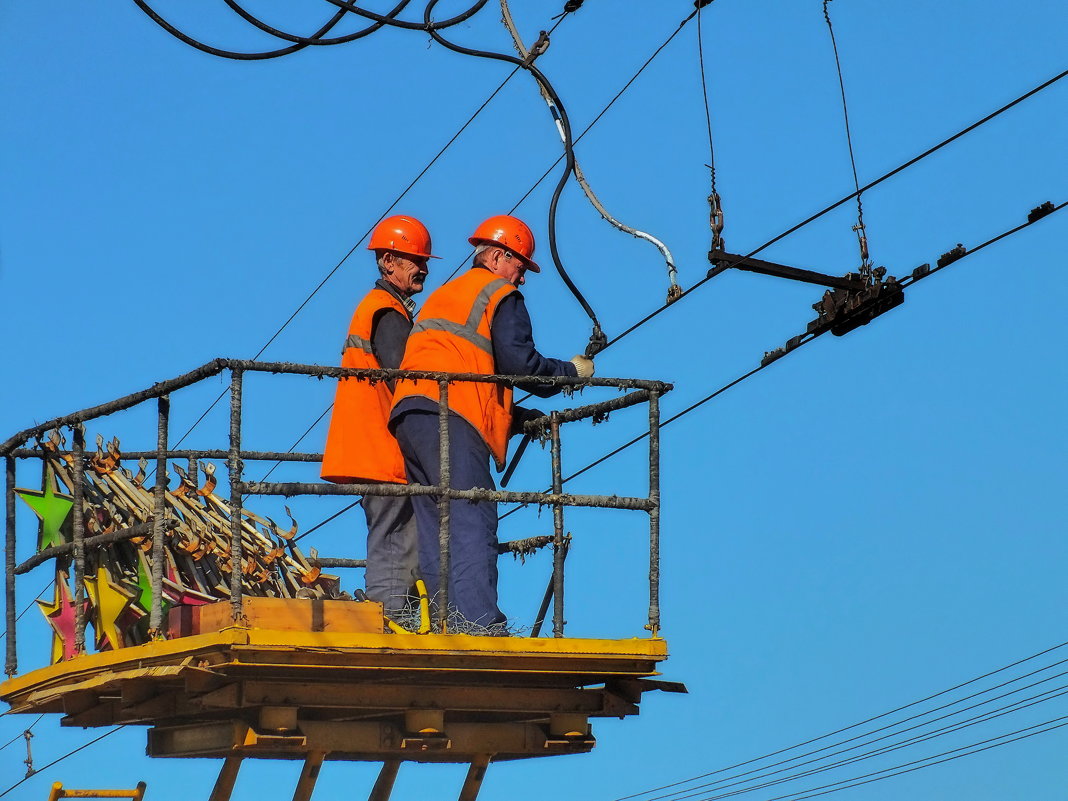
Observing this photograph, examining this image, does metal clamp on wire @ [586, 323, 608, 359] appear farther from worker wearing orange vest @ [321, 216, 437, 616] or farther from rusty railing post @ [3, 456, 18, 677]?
rusty railing post @ [3, 456, 18, 677]

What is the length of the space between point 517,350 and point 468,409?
451mm

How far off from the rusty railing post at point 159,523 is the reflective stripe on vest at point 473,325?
1.58 m

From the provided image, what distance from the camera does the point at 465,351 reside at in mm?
11641

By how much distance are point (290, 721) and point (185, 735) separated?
1073 mm

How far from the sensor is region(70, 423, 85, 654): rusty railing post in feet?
38.3

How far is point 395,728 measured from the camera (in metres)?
11.9

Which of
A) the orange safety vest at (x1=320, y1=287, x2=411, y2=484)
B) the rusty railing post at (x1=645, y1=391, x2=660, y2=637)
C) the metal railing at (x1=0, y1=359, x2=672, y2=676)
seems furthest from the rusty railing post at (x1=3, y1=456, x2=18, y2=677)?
the rusty railing post at (x1=645, y1=391, x2=660, y2=637)

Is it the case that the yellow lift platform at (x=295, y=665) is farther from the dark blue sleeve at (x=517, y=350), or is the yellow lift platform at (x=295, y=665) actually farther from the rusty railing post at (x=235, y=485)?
the dark blue sleeve at (x=517, y=350)

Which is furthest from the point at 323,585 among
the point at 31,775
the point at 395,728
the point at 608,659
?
the point at 31,775

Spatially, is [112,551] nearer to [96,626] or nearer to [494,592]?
[96,626]

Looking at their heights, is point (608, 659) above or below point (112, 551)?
below

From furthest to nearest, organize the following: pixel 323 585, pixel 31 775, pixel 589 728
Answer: pixel 31 775, pixel 323 585, pixel 589 728

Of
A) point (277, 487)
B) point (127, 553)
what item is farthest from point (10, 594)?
point (277, 487)

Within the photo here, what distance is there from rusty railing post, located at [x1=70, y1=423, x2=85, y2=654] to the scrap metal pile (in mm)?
61
